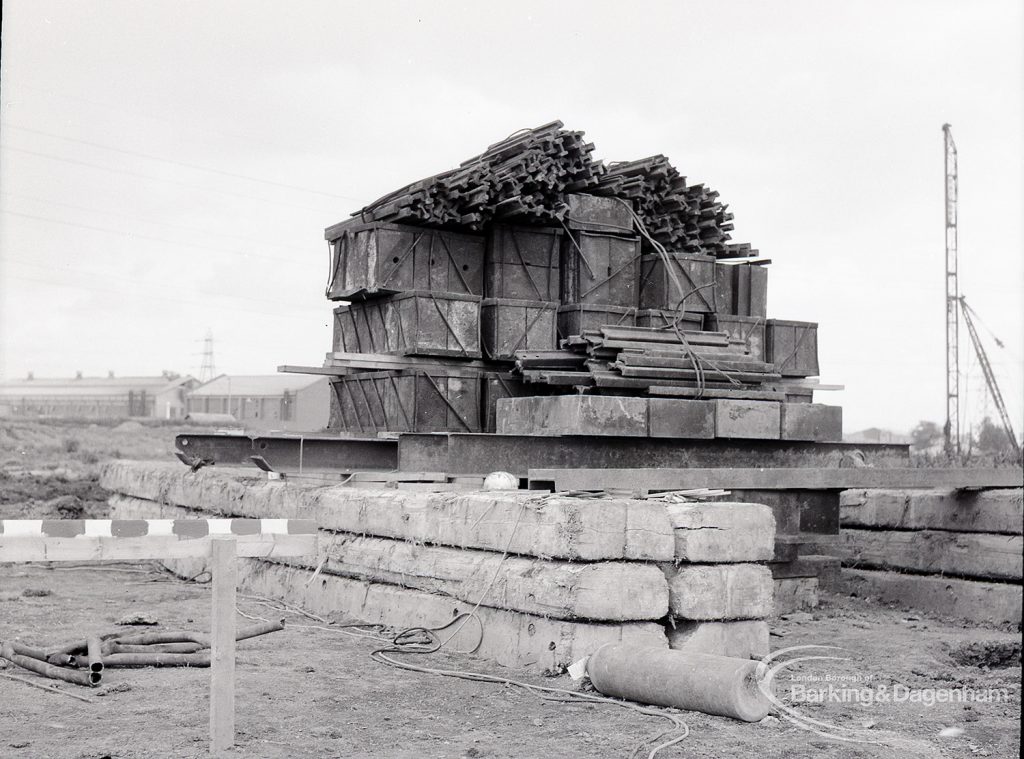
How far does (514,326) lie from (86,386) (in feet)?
281

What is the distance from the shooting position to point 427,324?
50.9 ft

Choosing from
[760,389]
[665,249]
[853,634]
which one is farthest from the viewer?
[665,249]

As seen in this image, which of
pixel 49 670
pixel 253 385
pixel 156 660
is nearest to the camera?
pixel 49 670

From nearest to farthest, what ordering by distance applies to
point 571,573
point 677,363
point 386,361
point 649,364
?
point 571,573 < point 649,364 < point 677,363 < point 386,361

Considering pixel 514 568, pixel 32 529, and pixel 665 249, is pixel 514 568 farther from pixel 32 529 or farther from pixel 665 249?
pixel 665 249

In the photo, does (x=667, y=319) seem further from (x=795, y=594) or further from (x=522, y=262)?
(x=795, y=594)

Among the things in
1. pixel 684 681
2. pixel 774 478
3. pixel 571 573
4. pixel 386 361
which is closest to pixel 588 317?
pixel 386 361

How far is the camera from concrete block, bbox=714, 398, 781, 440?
13.4 m

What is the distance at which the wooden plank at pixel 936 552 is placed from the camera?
12.0 m

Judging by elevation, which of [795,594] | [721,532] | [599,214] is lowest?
[795,594]

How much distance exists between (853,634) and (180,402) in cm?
8184

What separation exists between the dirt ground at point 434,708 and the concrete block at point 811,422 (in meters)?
2.92

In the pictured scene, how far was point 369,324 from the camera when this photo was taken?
16438 millimetres

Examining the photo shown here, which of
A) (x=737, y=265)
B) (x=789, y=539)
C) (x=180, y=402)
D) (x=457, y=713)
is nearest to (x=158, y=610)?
(x=457, y=713)
